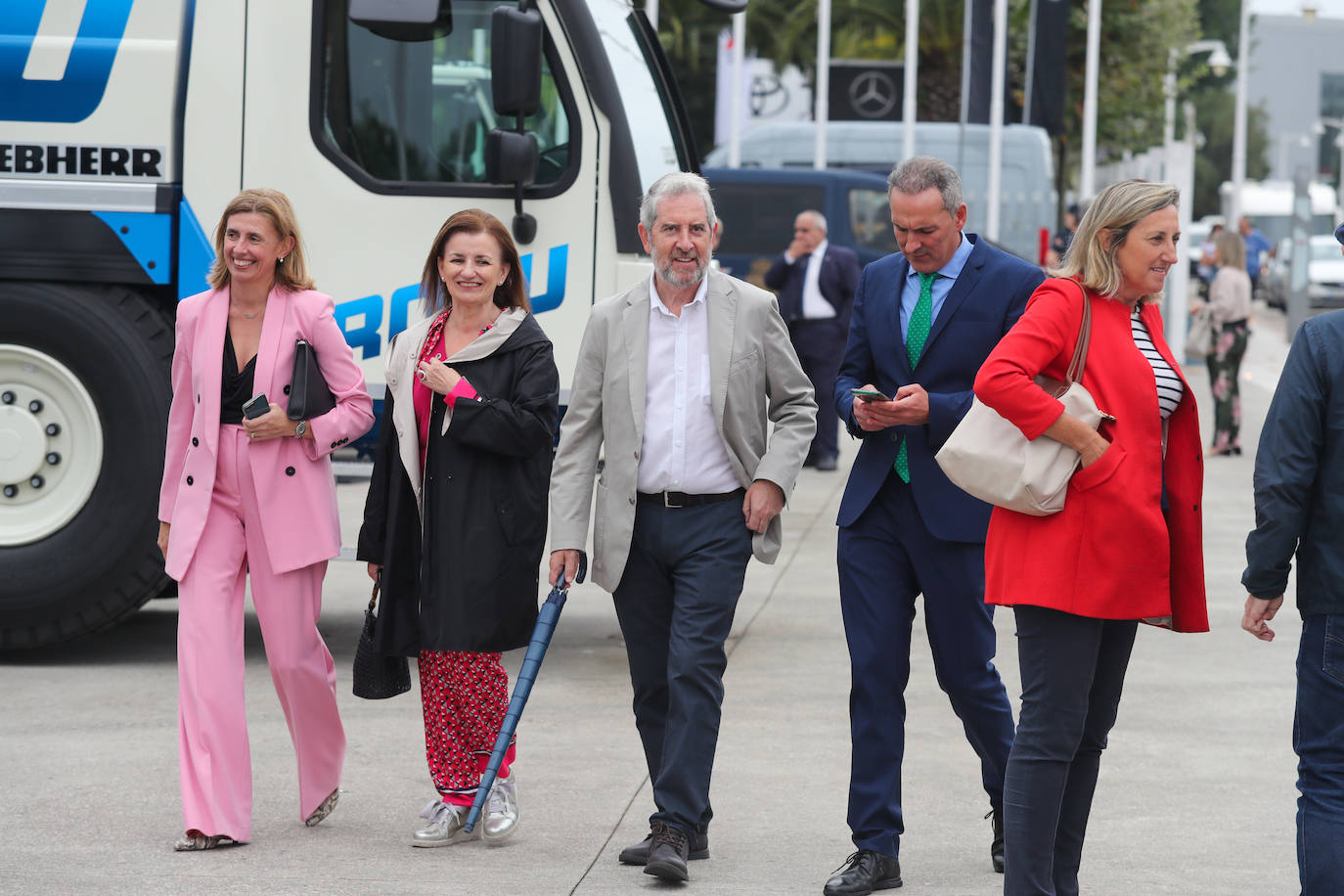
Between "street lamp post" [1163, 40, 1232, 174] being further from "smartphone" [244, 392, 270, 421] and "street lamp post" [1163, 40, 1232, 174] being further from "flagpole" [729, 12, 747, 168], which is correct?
"smartphone" [244, 392, 270, 421]

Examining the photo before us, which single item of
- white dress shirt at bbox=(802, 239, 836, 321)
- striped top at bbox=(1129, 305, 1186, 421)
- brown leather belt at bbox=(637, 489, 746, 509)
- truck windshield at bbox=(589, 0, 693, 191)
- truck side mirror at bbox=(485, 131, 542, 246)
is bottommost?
brown leather belt at bbox=(637, 489, 746, 509)

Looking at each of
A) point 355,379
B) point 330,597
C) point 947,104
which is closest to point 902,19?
point 947,104

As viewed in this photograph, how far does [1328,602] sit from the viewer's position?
3871mm

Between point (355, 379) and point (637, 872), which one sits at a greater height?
point (355, 379)

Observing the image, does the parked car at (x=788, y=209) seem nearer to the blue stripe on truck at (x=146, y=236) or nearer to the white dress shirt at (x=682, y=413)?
the blue stripe on truck at (x=146, y=236)

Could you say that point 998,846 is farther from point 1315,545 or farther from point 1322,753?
point 1315,545

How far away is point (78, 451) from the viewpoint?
7227mm

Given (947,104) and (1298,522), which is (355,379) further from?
(947,104)

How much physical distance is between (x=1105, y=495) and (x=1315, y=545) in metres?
0.44

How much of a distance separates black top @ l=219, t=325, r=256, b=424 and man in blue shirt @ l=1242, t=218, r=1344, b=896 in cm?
271

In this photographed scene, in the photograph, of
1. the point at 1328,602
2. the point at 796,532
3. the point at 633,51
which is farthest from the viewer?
the point at 796,532

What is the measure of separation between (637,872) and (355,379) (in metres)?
1.58

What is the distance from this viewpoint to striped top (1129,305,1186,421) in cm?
419

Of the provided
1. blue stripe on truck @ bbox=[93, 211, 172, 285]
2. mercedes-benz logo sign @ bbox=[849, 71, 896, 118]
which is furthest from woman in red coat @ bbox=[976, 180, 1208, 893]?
mercedes-benz logo sign @ bbox=[849, 71, 896, 118]
